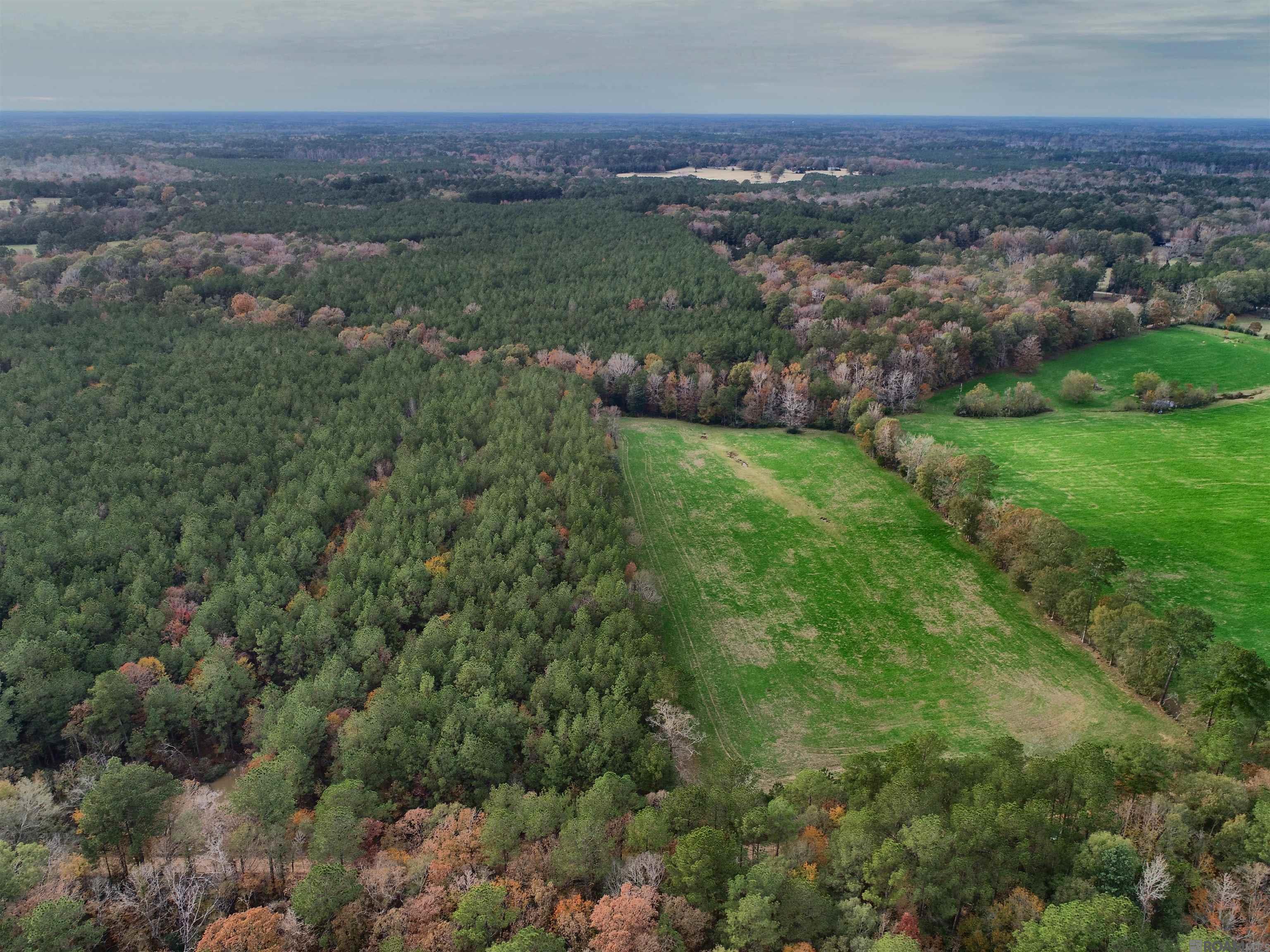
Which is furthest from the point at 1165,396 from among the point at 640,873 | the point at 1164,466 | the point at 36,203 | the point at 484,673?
the point at 36,203

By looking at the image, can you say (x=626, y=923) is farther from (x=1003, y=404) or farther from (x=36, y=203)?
(x=36, y=203)

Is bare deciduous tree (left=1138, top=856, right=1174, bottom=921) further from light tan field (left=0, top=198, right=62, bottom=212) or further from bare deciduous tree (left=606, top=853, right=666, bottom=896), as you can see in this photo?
light tan field (left=0, top=198, right=62, bottom=212)

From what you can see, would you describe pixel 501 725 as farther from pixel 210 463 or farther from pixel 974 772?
pixel 210 463

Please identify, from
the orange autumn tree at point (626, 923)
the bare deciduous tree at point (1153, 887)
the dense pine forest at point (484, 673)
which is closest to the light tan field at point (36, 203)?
the dense pine forest at point (484, 673)

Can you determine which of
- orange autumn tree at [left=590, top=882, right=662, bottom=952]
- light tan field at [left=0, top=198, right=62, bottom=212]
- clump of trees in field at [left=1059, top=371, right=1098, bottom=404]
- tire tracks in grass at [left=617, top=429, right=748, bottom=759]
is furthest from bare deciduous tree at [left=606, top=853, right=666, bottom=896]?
light tan field at [left=0, top=198, right=62, bottom=212]

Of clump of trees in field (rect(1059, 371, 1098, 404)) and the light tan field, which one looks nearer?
clump of trees in field (rect(1059, 371, 1098, 404))

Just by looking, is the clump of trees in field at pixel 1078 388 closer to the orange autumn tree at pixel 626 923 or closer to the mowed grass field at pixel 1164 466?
the mowed grass field at pixel 1164 466

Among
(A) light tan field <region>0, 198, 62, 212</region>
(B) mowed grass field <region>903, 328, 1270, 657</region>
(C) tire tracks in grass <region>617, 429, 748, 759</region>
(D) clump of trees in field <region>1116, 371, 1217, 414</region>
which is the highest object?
(A) light tan field <region>0, 198, 62, 212</region>
